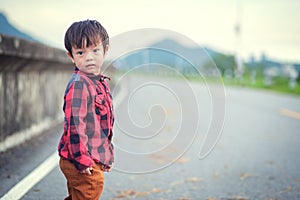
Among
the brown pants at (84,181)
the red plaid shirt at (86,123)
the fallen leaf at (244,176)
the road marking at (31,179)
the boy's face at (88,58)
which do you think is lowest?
the fallen leaf at (244,176)

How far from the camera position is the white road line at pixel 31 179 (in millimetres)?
3871

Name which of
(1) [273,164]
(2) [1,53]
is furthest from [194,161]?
(2) [1,53]

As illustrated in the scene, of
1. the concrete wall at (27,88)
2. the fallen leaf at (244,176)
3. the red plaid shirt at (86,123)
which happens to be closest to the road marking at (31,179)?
the concrete wall at (27,88)

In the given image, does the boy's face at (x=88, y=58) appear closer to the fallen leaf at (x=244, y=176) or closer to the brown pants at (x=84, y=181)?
the brown pants at (x=84, y=181)

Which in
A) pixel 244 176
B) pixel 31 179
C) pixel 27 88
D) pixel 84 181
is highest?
pixel 84 181

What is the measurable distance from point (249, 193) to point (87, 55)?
2.22m

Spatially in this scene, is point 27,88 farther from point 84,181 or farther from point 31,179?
point 84,181

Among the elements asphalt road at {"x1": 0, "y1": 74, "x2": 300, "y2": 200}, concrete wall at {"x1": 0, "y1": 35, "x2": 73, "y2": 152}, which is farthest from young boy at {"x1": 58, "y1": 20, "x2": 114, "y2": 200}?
concrete wall at {"x1": 0, "y1": 35, "x2": 73, "y2": 152}

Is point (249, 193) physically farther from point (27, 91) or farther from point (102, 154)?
point (27, 91)

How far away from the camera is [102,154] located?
2.86m

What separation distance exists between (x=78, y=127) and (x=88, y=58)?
423 millimetres

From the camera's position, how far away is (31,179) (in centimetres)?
438

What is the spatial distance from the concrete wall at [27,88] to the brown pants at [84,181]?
2.36 metres

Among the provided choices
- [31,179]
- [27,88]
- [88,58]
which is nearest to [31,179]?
[31,179]
